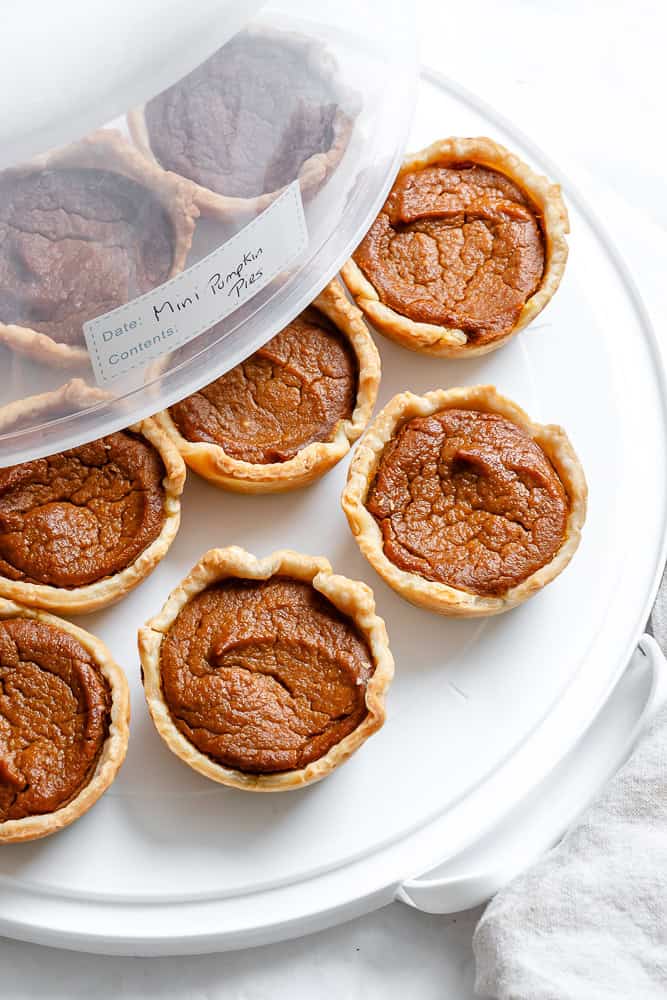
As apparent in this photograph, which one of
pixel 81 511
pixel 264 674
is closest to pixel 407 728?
pixel 264 674

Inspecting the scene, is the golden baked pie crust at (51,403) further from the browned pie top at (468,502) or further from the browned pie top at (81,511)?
the browned pie top at (468,502)

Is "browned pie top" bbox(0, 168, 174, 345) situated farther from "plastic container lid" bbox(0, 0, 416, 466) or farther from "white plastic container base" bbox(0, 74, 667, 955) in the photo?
"white plastic container base" bbox(0, 74, 667, 955)

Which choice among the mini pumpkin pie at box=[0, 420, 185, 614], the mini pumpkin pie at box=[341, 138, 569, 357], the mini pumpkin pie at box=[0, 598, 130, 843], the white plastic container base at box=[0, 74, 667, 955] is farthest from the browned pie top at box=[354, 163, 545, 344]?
the mini pumpkin pie at box=[0, 598, 130, 843]

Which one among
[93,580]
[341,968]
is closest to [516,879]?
[341,968]

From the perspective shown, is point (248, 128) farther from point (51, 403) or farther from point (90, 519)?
point (90, 519)

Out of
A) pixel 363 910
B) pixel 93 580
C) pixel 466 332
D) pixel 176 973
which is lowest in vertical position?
pixel 176 973

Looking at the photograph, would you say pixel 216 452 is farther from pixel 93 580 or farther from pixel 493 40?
pixel 493 40

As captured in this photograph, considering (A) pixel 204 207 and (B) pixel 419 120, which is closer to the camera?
(A) pixel 204 207

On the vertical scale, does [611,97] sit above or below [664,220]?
above
